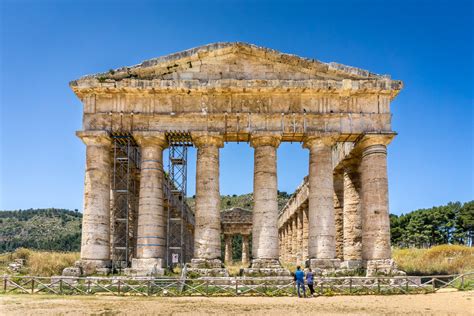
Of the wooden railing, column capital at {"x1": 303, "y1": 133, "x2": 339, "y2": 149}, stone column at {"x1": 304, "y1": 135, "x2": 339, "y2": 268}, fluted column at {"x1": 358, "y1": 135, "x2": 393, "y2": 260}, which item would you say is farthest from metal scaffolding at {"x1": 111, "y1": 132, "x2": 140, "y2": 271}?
fluted column at {"x1": 358, "y1": 135, "x2": 393, "y2": 260}

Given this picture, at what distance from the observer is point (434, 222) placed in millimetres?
72625

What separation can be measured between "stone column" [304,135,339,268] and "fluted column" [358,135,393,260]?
1.72m

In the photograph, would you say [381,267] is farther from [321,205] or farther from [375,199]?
[321,205]

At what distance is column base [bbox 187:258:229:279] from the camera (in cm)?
2380

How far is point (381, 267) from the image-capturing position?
2398cm

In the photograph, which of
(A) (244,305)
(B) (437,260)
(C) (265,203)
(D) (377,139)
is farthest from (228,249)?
(A) (244,305)

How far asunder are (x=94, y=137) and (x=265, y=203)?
9.44 metres

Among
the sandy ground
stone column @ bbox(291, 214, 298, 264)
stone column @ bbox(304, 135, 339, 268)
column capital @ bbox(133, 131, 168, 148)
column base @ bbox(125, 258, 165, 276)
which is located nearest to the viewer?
the sandy ground

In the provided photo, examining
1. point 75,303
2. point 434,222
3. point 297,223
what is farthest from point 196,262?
point 434,222

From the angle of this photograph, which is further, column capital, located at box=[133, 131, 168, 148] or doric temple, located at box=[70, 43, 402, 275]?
column capital, located at box=[133, 131, 168, 148]

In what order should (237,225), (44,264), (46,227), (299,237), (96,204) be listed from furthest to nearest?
1. (46,227)
2. (237,225)
3. (299,237)
4. (44,264)
5. (96,204)

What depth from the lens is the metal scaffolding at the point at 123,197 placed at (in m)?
28.3

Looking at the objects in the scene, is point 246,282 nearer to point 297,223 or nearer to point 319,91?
point 319,91

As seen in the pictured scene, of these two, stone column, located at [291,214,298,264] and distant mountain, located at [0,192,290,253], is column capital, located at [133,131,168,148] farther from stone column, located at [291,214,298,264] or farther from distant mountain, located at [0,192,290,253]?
distant mountain, located at [0,192,290,253]
